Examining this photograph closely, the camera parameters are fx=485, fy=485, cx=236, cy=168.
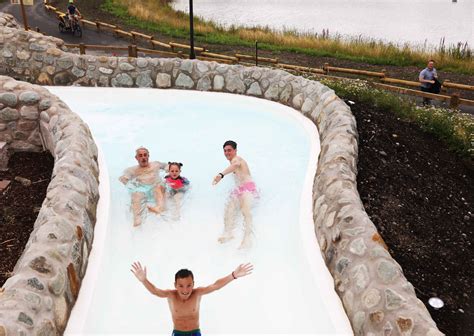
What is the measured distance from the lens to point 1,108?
28.0 ft

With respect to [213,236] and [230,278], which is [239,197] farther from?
[230,278]

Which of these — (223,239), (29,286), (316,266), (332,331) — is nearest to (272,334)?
(332,331)

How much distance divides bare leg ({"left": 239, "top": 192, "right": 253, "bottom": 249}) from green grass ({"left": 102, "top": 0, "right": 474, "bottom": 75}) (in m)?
16.3

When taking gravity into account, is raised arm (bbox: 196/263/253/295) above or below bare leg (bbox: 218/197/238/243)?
above

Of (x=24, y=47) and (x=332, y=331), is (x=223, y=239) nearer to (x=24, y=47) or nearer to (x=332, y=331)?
(x=332, y=331)

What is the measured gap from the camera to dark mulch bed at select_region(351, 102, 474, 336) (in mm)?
6082

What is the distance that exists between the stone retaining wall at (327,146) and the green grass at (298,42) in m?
11.9

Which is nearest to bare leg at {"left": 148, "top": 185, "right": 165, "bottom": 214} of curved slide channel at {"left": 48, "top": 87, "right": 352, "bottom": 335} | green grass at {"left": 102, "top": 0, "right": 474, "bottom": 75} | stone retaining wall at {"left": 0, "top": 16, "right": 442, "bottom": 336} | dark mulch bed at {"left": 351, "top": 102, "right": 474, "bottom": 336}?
curved slide channel at {"left": 48, "top": 87, "right": 352, "bottom": 335}

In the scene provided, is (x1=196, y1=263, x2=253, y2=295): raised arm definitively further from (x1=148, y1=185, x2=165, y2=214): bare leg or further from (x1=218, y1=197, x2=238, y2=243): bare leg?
(x1=148, y1=185, x2=165, y2=214): bare leg

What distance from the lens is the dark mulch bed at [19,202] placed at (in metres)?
6.12

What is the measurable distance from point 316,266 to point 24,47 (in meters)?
9.80

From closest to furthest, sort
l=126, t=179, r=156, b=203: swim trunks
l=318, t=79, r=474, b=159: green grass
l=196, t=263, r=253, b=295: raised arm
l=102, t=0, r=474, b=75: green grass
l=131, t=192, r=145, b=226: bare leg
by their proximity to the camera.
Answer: l=196, t=263, r=253, b=295: raised arm → l=131, t=192, r=145, b=226: bare leg → l=126, t=179, r=156, b=203: swim trunks → l=318, t=79, r=474, b=159: green grass → l=102, t=0, r=474, b=75: green grass

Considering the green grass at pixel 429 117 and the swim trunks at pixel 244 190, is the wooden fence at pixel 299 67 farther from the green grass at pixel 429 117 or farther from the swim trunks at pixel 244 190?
the swim trunks at pixel 244 190

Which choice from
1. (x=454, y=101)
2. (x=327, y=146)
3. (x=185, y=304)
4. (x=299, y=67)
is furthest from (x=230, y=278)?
(x=299, y=67)
